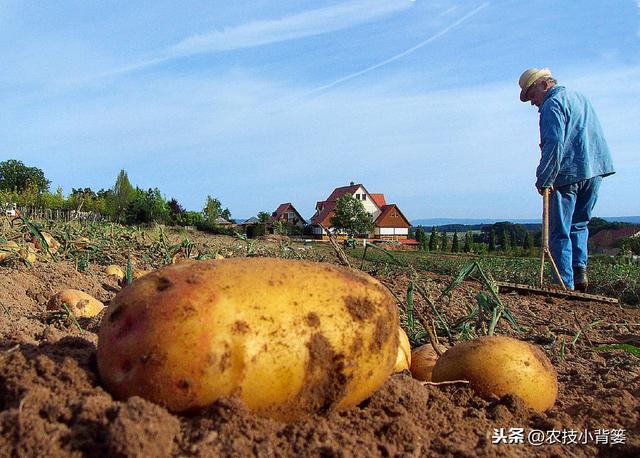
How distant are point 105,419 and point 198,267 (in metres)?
0.56

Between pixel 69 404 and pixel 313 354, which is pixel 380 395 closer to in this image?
pixel 313 354

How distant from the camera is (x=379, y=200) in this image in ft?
195

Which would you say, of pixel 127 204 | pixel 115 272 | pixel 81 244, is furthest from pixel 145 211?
pixel 115 272

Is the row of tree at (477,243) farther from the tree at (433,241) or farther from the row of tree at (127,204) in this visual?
the row of tree at (127,204)

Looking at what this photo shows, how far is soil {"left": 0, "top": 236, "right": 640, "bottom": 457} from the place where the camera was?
1.31m

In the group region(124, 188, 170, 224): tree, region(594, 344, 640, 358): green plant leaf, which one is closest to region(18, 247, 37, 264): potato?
region(594, 344, 640, 358): green plant leaf

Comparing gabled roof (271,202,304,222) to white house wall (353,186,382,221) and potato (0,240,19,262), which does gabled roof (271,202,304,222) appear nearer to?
white house wall (353,186,382,221)

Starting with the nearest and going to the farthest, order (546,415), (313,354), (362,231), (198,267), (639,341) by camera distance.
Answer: (313,354) → (198,267) → (546,415) → (639,341) → (362,231)

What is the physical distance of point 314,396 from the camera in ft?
5.50

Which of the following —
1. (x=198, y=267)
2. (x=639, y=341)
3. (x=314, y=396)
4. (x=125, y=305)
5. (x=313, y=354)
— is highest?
(x=198, y=267)

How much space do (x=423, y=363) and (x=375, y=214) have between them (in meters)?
54.4

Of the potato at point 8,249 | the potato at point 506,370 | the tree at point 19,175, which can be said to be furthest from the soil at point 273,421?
the tree at point 19,175

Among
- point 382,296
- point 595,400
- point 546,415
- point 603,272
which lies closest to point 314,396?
point 382,296

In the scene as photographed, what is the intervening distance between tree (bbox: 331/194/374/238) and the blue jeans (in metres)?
38.8
